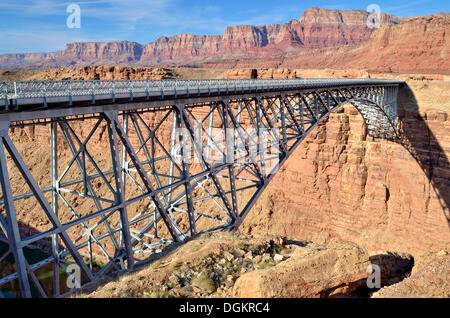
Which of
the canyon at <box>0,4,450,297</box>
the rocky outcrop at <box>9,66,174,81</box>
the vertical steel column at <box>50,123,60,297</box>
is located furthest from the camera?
the rocky outcrop at <box>9,66,174,81</box>

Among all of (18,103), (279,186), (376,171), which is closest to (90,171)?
(279,186)

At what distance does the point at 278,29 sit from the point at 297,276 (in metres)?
173

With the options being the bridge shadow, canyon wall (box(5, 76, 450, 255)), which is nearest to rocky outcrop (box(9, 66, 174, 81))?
canyon wall (box(5, 76, 450, 255))

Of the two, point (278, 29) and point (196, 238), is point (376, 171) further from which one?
point (278, 29)

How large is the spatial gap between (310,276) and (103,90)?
27.4 feet

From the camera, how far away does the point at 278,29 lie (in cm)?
16538

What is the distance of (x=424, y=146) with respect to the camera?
32.7 m

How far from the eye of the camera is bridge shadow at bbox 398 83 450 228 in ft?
104

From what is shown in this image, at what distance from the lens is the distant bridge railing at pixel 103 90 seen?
862 centimetres

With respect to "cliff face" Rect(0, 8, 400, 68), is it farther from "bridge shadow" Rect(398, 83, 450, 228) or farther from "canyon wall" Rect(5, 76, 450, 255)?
"canyon wall" Rect(5, 76, 450, 255)

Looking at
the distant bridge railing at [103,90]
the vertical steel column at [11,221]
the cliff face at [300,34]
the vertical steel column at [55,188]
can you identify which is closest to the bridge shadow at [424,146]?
the distant bridge railing at [103,90]

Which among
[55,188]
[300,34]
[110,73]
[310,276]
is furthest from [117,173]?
[300,34]

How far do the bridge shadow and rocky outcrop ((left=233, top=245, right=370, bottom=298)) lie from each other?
92.1 ft

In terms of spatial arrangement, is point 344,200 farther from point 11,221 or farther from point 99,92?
point 11,221
